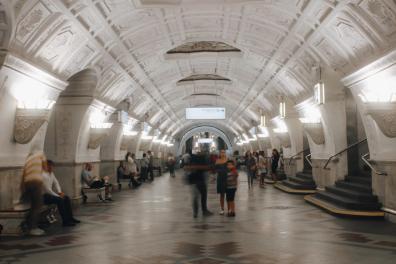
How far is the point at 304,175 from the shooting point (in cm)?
1593

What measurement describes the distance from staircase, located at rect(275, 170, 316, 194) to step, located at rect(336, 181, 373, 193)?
257 cm

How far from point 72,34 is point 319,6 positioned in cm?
527

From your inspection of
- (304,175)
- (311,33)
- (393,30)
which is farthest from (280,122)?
(393,30)

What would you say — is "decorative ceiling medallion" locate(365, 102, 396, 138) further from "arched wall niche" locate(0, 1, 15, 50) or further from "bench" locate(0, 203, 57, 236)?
"bench" locate(0, 203, 57, 236)

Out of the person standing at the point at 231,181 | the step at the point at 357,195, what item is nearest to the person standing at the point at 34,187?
the person standing at the point at 231,181

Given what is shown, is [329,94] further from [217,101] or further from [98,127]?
[217,101]

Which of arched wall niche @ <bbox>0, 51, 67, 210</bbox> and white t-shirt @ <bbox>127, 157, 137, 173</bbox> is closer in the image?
arched wall niche @ <bbox>0, 51, 67, 210</bbox>

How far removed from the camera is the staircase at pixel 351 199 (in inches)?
360

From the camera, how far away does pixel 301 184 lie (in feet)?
49.4

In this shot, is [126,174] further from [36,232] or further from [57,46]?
[36,232]

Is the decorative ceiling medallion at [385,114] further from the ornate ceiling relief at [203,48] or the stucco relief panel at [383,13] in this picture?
the ornate ceiling relief at [203,48]

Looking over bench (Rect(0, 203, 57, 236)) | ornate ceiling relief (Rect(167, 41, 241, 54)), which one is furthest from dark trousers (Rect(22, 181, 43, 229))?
ornate ceiling relief (Rect(167, 41, 241, 54))

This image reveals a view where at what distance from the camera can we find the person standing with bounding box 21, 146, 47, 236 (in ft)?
24.2

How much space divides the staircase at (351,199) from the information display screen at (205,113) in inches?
616
